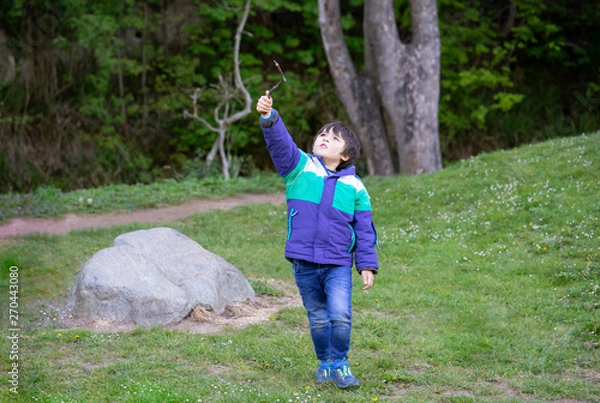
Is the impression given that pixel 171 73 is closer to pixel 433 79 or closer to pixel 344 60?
pixel 344 60

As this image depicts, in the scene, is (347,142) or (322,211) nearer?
(322,211)

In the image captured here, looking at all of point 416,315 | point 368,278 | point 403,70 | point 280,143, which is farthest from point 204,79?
point 368,278

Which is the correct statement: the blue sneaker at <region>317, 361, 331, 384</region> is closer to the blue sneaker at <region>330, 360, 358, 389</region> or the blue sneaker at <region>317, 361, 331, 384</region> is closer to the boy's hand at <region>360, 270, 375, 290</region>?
the blue sneaker at <region>330, 360, 358, 389</region>

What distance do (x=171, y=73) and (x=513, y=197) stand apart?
11018mm

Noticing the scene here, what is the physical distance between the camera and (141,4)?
61.8ft

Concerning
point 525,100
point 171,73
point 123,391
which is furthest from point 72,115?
point 123,391

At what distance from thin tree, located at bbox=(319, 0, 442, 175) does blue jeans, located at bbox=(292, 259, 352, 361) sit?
1010 cm

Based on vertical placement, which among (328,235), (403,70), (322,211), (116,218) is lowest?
(116,218)

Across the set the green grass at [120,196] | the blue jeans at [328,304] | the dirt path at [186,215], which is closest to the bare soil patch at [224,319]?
the dirt path at [186,215]

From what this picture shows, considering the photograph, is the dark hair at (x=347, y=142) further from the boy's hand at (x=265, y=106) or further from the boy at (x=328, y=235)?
the boy's hand at (x=265, y=106)

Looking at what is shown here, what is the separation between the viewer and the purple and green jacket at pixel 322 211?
15.5 ft

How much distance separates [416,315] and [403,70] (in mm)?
8760

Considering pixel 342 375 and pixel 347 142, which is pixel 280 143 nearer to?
pixel 347 142

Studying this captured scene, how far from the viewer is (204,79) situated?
1852 cm
